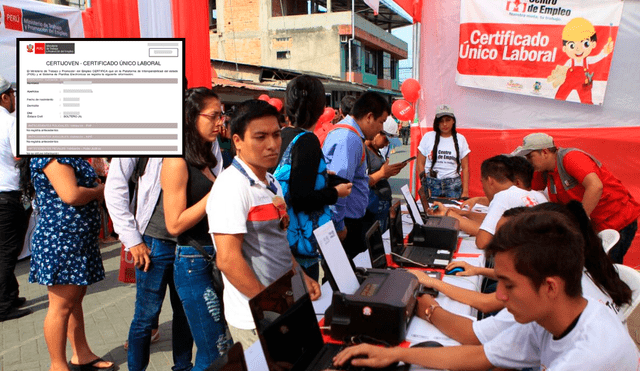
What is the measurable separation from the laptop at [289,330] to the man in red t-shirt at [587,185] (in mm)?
2323

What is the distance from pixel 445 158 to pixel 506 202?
6.84 feet

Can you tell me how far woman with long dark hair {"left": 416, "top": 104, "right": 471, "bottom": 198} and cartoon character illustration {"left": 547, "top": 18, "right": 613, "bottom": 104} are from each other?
141 centimetres

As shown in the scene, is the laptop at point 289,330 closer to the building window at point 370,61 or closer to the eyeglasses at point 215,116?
the eyeglasses at point 215,116

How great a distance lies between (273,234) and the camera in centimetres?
177

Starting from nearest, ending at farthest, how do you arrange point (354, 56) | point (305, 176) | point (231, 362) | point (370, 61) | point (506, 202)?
point (231, 362) < point (305, 176) < point (506, 202) < point (354, 56) < point (370, 61)

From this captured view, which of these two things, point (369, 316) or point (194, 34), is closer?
point (369, 316)

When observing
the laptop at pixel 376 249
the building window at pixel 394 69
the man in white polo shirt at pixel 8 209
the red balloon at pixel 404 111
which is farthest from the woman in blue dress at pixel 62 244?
the building window at pixel 394 69

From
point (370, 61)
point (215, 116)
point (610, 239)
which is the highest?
point (370, 61)

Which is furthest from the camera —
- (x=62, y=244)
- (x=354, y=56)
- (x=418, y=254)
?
(x=354, y=56)

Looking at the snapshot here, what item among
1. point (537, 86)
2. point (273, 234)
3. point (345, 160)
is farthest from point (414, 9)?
point (273, 234)

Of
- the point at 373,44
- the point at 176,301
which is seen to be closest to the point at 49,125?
the point at 176,301

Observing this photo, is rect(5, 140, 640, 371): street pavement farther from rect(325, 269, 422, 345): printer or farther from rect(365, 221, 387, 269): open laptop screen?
rect(325, 269, 422, 345): printer

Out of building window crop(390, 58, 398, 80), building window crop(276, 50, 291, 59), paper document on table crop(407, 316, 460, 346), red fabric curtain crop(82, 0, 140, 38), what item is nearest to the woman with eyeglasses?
paper document on table crop(407, 316, 460, 346)

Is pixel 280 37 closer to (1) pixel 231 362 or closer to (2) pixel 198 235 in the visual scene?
(2) pixel 198 235
